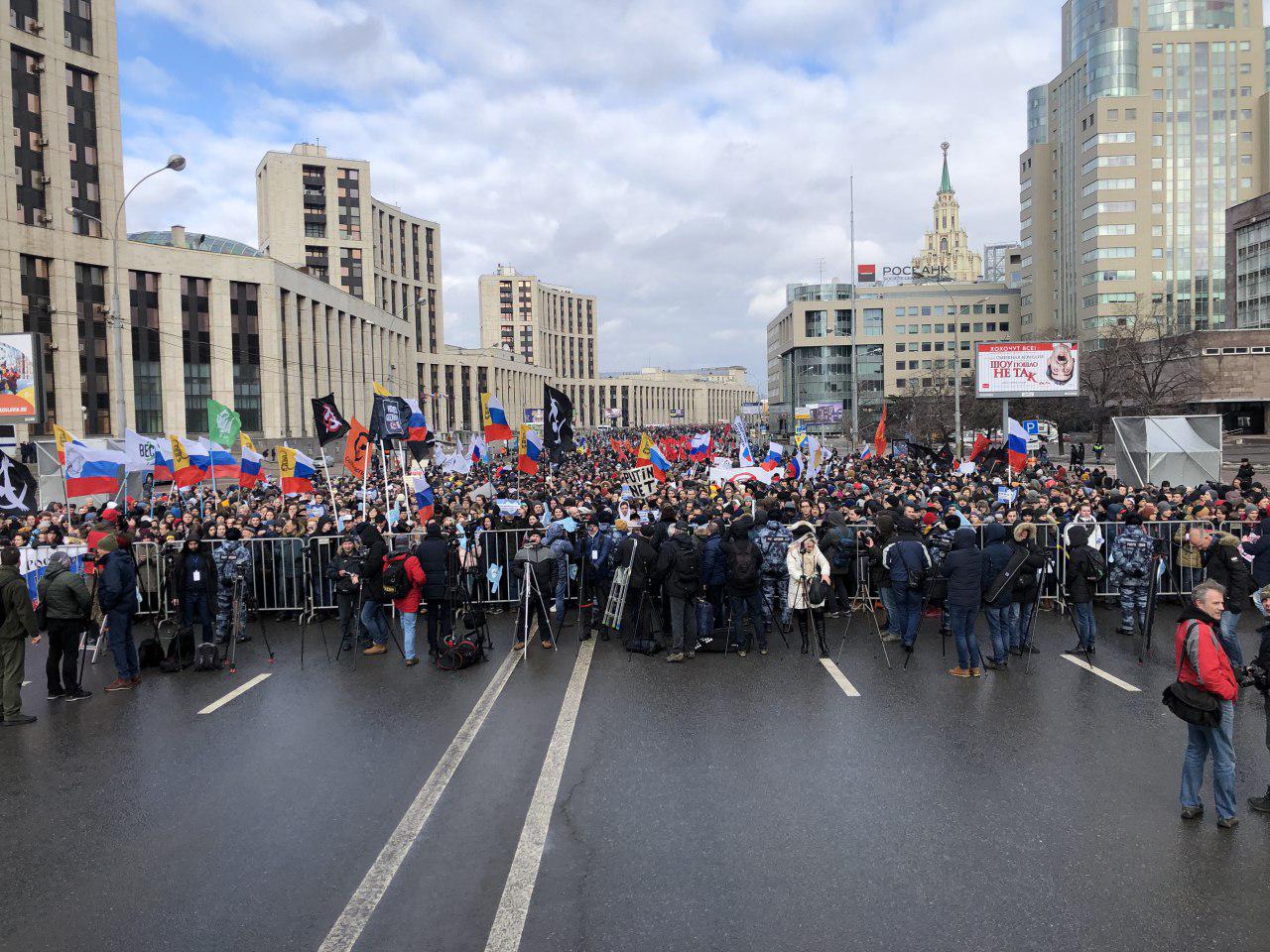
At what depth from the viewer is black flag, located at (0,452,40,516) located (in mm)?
16562

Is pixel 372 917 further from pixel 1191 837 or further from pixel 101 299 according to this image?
pixel 101 299

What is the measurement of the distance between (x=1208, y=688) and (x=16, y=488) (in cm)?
1933

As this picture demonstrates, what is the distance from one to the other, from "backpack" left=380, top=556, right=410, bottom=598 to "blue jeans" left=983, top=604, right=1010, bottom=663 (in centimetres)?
684

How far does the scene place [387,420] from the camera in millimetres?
17625

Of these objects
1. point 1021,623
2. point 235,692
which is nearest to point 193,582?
point 235,692

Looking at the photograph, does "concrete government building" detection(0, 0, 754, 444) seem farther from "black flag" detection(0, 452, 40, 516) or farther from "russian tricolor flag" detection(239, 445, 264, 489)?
"black flag" detection(0, 452, 40, 516)

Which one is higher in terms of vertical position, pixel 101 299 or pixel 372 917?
pixel 101 299

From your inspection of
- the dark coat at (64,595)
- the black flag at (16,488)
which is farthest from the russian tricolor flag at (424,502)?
the dark coat at (64,595)

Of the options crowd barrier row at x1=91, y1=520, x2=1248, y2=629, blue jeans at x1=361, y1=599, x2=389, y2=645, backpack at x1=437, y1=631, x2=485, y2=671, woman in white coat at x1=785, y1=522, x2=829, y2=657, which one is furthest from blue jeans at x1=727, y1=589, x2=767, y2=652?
blue jeans at x1=361, y1=599, x2=389, y2=645

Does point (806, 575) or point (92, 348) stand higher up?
point (92, 348)

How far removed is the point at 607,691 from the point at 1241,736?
575 centimetres

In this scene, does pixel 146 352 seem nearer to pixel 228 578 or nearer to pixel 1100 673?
pixel 228 578

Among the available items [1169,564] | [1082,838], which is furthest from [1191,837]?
[1169,564]

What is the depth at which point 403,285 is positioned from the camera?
117m
